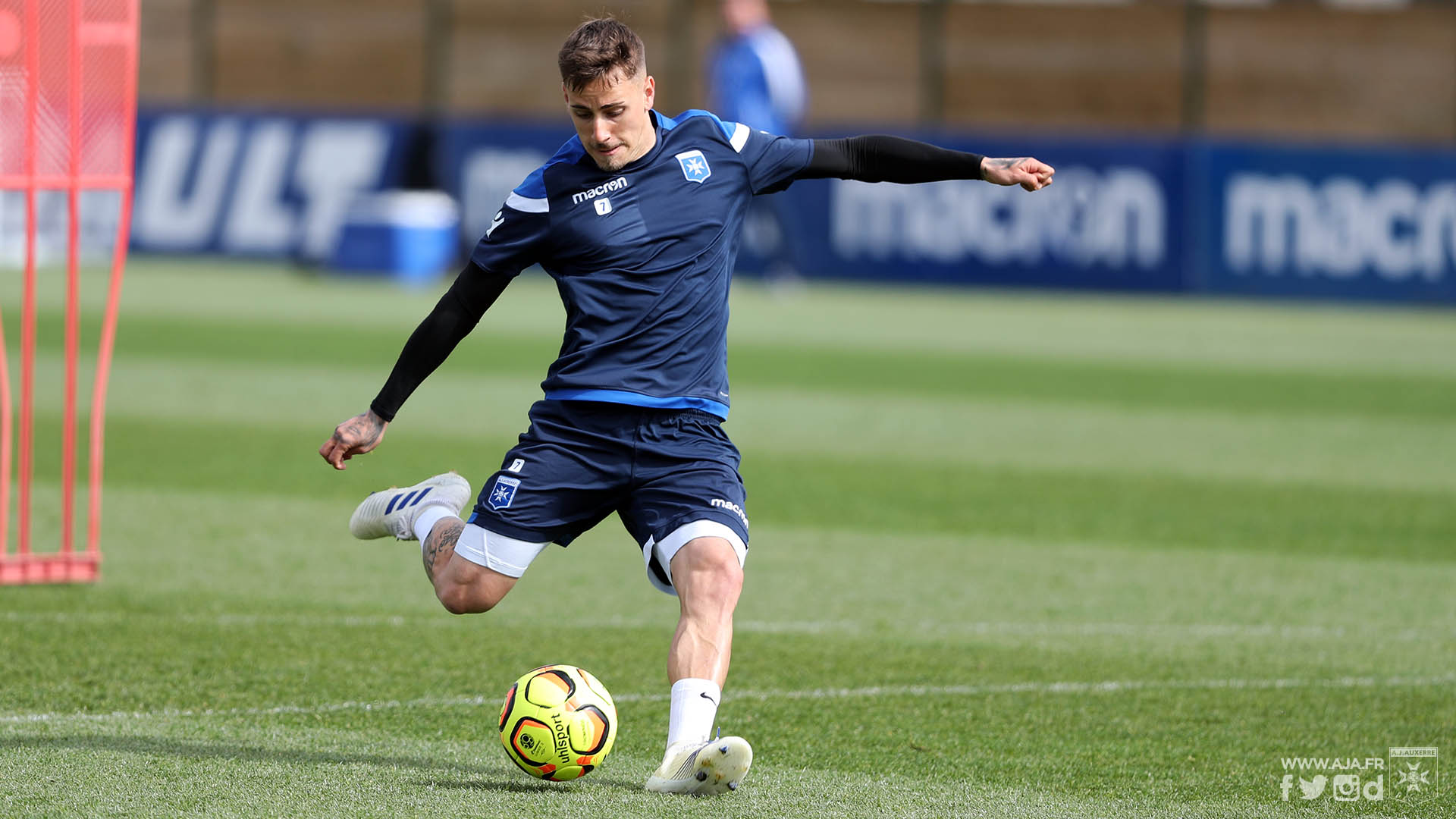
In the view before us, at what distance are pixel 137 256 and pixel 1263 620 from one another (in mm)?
20499

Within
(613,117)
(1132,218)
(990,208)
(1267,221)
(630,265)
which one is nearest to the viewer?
(613,117)

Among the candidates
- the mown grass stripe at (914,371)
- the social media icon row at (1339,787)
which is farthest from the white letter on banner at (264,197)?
the social media icon row at (1339,787)

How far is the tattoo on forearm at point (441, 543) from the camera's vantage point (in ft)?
17.8

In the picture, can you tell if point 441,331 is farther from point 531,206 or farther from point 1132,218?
point 1132,218

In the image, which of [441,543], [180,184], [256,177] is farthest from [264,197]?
[441,543]

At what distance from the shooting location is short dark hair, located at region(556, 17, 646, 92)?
5008mm

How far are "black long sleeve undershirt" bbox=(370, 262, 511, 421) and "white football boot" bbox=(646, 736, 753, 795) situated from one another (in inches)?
49.5

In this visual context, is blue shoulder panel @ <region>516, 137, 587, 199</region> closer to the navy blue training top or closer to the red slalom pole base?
the navy blue training top

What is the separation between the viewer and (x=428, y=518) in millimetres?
5672

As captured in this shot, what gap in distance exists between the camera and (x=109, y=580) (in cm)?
763

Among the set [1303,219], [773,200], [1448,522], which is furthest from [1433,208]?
[1448,522]

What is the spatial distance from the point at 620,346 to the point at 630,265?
8.7 inches

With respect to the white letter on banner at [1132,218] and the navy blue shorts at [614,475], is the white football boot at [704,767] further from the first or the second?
the white letter on banner at [1132,218]

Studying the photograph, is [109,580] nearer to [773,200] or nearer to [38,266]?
[773,200]
